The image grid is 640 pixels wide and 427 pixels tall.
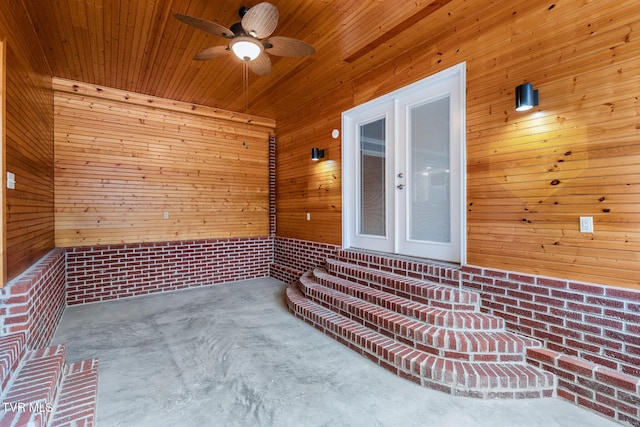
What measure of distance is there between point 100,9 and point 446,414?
4.34 metres

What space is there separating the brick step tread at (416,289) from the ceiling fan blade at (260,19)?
267 cm

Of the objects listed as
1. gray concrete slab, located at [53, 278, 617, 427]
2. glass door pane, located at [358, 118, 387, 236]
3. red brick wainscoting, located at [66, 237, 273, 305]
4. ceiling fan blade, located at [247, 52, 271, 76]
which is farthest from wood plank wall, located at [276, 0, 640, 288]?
red brick wainscoting, located at [66, 237, 273, 305]

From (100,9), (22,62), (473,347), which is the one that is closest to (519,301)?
(473,347)

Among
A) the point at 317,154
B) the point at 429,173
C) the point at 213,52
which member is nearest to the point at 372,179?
the point at 429,173

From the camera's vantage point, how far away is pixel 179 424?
188 cm

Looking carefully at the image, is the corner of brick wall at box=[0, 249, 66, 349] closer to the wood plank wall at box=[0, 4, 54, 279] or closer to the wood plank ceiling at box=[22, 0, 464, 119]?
the wood plank wall at box=[0, 4, 54, 279]

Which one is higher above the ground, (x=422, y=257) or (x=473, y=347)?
(x=422, y=257)

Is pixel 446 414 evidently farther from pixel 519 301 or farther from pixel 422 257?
pixel 422 257

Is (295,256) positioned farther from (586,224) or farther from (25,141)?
(586,224)

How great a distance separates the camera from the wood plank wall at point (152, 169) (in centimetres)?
429

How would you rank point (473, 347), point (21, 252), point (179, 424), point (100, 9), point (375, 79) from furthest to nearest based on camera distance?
point (375, 79) → point (100, 9) → point (21, 252) → point (473, 347) → point (179, 424)

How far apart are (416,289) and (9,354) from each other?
10.1ft

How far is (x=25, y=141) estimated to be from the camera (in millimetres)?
2758

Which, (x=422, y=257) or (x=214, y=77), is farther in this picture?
(x=214, y=77)
